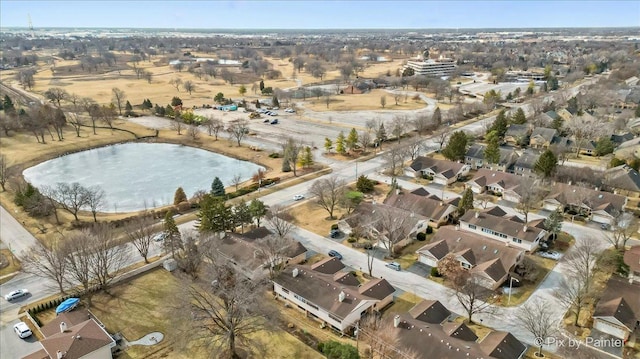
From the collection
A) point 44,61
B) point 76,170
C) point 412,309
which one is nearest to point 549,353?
point 412,309

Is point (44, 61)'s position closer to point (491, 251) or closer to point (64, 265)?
point (64, 265)

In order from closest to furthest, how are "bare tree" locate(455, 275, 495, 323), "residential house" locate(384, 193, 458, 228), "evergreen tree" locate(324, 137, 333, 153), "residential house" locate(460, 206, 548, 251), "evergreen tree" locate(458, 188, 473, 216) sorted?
"bare tree" locate(455, 275, 495, 323), "residential house" locate(460, 206, 548, 251), "residential house" locate(384, 193, 458, 228), "evergreen tree" locate(458, 188, 473, 216), "evergreen tree" locate(324, 137, 333, 153)

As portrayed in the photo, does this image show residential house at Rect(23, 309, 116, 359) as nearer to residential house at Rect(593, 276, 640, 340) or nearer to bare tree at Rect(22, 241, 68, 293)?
bare tree at Rect(22, 241, 68, 293)

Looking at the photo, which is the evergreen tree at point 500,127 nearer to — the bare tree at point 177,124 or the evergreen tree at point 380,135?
the evergreen tree at point 380,135

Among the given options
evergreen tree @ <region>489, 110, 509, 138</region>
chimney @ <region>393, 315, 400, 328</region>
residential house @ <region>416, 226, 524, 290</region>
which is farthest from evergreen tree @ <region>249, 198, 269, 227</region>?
evergreen tree @ <region>489, 110, 509, 138</region>

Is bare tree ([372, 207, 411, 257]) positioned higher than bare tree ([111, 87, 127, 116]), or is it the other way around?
bare tree ([111, 87, 127, 116])

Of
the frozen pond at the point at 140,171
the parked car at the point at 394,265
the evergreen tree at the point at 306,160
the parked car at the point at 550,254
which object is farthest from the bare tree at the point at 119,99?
the parked car at the point at 550,254
